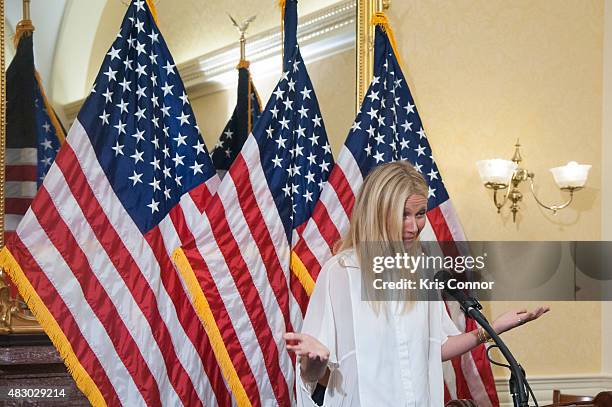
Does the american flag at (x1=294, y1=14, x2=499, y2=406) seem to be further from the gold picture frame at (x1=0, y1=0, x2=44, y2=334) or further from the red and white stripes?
the gold picture frame at (x1=0, y1=0, x2=44, y2=334)

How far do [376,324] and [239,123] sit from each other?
1592 millimetres

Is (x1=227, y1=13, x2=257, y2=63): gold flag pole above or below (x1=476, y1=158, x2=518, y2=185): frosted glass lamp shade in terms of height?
above

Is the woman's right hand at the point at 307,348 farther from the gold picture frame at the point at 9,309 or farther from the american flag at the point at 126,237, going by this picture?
the gold picture frame at the point at 9,309

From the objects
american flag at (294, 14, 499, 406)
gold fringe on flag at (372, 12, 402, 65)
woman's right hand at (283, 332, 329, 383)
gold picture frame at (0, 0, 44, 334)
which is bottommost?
woman's right hand at (283, 332, 329, 383)

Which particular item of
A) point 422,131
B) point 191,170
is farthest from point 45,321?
point 422,131

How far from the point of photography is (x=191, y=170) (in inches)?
153

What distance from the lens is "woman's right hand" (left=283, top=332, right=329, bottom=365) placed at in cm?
257

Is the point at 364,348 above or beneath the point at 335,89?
beneath

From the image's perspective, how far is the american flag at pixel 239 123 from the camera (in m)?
4.15

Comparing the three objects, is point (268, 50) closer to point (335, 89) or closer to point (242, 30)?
point (242, 30)

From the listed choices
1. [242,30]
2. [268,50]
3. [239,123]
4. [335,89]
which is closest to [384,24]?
[335,89]

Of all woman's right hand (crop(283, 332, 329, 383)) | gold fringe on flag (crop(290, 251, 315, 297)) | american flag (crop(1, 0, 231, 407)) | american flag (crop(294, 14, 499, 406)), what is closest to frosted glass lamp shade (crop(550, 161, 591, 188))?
american flag (crop(294, 14, 499, 406))

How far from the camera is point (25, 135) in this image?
3.82m

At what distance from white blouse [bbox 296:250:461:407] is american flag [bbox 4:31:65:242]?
1521 millimetres
